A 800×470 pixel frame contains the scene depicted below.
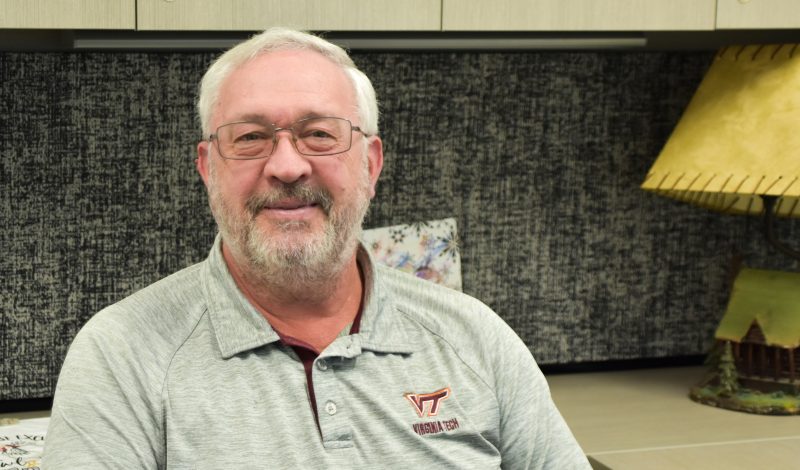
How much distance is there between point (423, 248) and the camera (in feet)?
4.89

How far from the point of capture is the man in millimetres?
975

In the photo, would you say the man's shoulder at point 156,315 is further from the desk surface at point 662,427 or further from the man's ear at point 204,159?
the desk surface at point 662,427

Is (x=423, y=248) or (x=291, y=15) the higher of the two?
(x=291, y=15)

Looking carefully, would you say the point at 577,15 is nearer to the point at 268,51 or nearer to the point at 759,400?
the point at 268,51

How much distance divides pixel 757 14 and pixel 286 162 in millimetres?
614

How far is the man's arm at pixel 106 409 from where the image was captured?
3.07 feet

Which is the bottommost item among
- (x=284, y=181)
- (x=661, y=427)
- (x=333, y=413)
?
(x=661, y=427)

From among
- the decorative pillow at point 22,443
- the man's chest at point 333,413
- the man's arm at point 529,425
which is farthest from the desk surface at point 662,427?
the decorative pillow at point 22,443

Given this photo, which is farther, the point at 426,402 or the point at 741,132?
the point at 741,132

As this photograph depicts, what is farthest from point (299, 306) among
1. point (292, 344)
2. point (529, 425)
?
point (529, 425)

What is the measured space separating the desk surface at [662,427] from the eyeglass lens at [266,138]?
19.7 inches

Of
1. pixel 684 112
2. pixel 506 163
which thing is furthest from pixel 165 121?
pixel 684 112

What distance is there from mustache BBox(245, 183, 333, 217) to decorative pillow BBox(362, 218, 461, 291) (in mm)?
411

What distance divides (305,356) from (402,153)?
1.63 feet
